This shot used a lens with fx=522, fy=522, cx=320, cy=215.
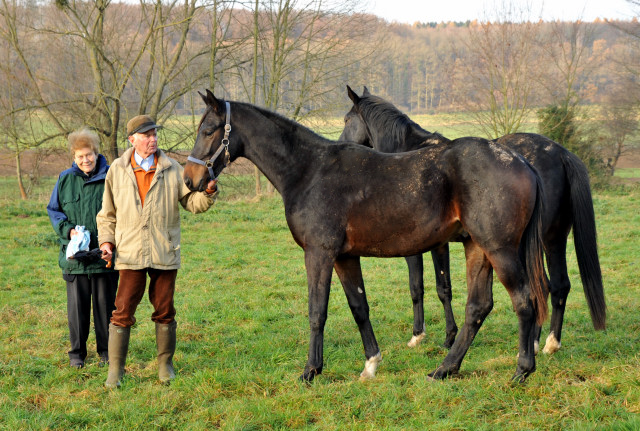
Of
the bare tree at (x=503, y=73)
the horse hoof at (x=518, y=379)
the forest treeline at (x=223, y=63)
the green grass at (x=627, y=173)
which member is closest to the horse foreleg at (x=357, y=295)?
the horse hoof at (x=518, y=379)

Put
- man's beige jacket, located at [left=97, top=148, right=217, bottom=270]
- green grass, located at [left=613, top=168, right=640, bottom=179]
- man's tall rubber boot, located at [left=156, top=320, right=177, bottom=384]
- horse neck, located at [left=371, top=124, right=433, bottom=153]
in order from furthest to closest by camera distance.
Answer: green grass, located at [left=613, top=168, right=640, bottom=179] < horse neck, located at [left=371, top=124, right=433, bottom=153] < man's tall rubber boot, located at [left=156, top=320, right=177, bottom=384] < man's beige jacket, located at [left=97, top=148, right=217, bottom=270]

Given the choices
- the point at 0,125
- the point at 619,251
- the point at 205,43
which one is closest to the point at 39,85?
the point at 0,125

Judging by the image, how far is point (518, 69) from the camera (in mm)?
19453

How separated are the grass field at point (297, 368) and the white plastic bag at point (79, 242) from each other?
1026 mm

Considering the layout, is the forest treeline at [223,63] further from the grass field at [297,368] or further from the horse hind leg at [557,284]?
the horse hind leg at [557,284]

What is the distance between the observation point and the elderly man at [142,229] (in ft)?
13.5

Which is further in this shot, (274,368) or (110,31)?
(110,31)

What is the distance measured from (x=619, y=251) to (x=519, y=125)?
429 inches

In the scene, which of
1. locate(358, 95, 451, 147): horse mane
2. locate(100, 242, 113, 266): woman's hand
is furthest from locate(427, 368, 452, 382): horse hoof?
locate(100, 242, 113, 266): woman's hand

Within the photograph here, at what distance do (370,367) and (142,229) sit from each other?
2.17 metres

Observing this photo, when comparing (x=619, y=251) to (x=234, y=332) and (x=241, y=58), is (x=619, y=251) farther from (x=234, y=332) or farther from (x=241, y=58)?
(x=241, y=58)

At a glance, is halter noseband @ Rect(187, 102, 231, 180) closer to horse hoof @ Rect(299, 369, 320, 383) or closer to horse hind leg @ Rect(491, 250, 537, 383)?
horse hoof @ Rect(299, 369, 320, 383)

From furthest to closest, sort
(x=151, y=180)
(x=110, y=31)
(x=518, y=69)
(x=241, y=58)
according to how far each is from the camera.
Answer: (x=518, y=69) < (x=241, y=58) < (x=110, y=31) < (x=151, y=180)

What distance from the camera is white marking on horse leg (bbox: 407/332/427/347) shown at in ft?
17.3
